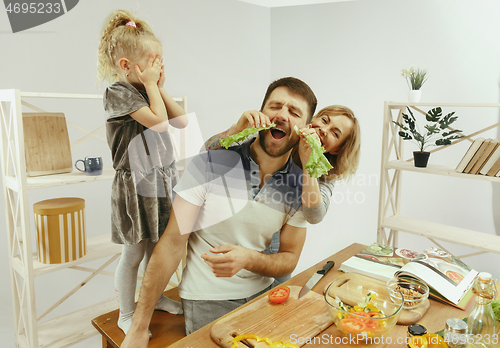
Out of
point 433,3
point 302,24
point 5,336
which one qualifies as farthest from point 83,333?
point 433,3

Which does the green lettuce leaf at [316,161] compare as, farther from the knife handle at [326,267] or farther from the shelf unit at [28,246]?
the shelf unit at [28,246]

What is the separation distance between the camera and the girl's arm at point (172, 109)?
2.67ft

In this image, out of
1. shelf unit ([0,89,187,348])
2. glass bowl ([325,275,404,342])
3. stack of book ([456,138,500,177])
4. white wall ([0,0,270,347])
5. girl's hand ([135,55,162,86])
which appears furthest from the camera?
stack of book ([456,138,500,177])

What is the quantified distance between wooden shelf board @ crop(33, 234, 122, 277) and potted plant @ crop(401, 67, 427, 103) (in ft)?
4.61

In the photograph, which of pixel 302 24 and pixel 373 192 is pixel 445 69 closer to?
pixel 373 192

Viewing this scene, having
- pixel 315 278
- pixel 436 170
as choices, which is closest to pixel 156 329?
pixel 315 278

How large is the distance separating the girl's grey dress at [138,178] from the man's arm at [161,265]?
0.03 m

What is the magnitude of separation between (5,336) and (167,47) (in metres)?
1.30

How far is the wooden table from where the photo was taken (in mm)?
698

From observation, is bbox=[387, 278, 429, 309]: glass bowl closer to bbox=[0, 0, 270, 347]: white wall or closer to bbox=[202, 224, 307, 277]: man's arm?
bbox=[202, 224, 307, 277]: man's arm

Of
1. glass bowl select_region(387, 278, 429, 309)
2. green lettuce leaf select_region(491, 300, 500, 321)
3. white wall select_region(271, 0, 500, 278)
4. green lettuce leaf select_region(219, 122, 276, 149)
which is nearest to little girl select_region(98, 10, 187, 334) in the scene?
green lettuce leaf select_region(219, 122, 276, 149)

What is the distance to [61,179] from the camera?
125cm

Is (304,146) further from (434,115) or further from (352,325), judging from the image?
(434,115)

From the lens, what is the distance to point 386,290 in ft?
2.57
